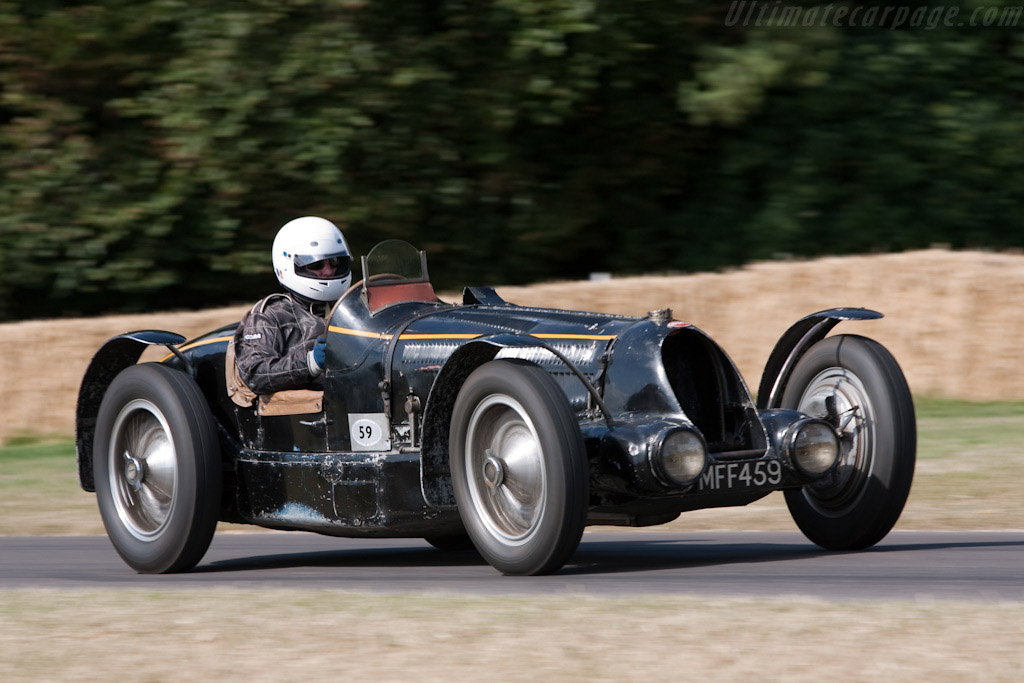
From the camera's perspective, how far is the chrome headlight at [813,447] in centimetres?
663

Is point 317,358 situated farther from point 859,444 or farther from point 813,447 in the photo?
point 859,444

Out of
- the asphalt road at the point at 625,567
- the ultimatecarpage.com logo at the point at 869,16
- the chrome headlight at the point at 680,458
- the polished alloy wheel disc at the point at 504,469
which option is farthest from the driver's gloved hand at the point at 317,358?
the ultimatecarpage.com logo at the point at 869,16

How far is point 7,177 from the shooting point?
61.1ft

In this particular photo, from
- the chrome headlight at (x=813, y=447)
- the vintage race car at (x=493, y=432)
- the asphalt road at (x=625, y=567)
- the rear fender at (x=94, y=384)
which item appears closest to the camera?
the asphalt road at (x=625, y=567)

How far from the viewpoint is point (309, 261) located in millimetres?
8023

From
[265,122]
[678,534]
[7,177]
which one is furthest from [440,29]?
[678,534]

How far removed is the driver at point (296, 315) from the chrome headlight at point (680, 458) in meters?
2.08

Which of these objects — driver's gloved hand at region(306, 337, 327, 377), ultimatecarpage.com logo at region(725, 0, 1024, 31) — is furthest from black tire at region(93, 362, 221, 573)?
ultimatecarpage.com logo at region(725, 0, 1024, 31)

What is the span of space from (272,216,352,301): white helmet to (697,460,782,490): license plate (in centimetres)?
257

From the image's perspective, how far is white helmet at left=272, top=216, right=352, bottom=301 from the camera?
802 centimetres

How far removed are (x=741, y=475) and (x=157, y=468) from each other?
3.14 meters

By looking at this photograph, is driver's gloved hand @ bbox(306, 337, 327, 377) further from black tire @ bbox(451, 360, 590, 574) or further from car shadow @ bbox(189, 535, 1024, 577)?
black tire @ bbox(451, 360, 590, 574)

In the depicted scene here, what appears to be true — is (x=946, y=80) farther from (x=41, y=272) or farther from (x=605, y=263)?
(x=41, y=272)

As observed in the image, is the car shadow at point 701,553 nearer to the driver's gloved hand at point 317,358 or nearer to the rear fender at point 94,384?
the driver's gloved hand at point 317,358
